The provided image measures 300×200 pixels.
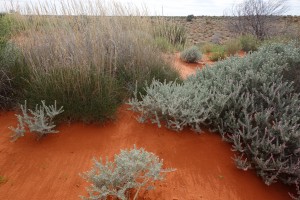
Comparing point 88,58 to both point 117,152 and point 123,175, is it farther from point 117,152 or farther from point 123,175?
point 123,175

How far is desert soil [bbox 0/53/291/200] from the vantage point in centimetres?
319

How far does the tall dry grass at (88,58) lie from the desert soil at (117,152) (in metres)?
0.39

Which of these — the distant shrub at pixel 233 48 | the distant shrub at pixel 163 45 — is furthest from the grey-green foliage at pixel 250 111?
the distant shrub at pixel 233 48

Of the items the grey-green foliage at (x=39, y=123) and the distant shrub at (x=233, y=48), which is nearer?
the grey-green foliage at (x=39, y=123)

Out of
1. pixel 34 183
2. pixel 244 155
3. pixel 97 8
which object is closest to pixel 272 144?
pixel 244 155

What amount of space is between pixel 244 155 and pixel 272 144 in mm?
496

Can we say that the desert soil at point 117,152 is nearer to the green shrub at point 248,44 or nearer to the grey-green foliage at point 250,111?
the grey-green foliage at point 250,111

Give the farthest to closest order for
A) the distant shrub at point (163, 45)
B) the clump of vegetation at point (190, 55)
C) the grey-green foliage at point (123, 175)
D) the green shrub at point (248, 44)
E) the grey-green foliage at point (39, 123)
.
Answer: the green shrub at point (248, 44)
the clump of vegetation at point (190, 55)
the distant shrub at point (163, 45)
the grey-green foliage at point (39, 123)
the grey-green foliage at point (123, 175)

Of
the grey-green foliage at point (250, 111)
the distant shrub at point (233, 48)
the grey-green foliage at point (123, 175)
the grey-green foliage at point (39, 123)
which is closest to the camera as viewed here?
the grey-green foliage at point (123, 175)

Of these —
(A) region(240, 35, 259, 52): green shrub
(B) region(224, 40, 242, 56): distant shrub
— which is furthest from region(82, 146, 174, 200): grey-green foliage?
(A) region(240, 35, 259, 52): green shrub

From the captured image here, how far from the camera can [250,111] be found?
4004mm

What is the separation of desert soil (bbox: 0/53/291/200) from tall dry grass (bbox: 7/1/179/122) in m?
0.39

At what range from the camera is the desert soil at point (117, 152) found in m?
3.19

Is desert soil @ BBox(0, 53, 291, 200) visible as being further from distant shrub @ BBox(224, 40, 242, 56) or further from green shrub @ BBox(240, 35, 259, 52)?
green shrub @ BBox(240, 35, 259, 52)
